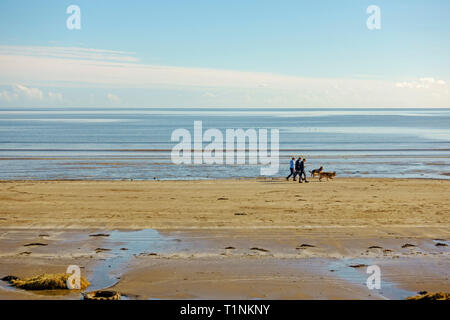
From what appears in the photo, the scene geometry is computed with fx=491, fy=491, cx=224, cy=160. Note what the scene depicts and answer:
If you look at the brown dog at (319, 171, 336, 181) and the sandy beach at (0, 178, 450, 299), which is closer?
the sandy beach at (0, 178, 450, 299)

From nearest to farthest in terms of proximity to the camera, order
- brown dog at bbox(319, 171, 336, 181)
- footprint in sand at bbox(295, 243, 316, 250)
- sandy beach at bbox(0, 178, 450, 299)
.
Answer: sandy beach at bbox(0, 178, 450, 299) < footprint in sand at bbox(295, 243, 316, 250) < brown dog at bbox(319, 171, 336, 181)

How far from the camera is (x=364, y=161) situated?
41.2 metres

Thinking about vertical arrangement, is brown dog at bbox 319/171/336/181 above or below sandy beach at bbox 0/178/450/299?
above

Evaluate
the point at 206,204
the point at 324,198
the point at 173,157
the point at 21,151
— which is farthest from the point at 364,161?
the point at 21,151

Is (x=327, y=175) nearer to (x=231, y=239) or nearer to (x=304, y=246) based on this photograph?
(x=231, y=239)

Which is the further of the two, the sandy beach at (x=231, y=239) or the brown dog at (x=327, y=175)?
the brown dog at (x=327, y=175)

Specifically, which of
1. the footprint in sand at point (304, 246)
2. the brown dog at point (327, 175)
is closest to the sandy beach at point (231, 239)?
the footprint in sand at point (304, 246)

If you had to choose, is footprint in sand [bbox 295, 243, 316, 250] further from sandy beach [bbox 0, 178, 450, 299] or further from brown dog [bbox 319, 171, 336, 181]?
brown dog [bbox 319, 171, 336, 181]

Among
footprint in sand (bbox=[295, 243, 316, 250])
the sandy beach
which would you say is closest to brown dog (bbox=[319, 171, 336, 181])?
the sandy beach

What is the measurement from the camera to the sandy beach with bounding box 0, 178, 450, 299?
11.1 metres

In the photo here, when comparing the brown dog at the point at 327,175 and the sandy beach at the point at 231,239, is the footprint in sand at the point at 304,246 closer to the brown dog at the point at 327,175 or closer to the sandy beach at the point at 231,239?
the sandy beach at the point at 231,239

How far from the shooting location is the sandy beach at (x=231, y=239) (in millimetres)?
11086
